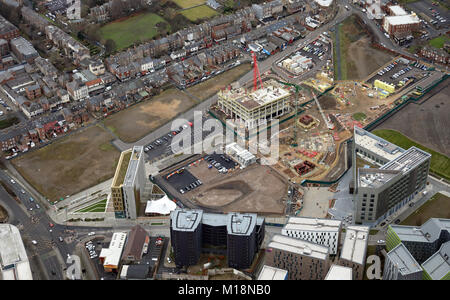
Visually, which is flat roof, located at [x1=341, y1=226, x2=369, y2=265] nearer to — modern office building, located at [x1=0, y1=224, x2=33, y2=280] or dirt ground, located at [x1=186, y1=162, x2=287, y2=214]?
dirt ground, located at [x1=186, y1=162, x2=287, y2=214]

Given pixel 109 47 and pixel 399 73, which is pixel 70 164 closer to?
pixel 109 47

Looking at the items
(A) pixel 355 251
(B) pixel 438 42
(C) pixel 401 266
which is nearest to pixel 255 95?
(A) pixel 355 251

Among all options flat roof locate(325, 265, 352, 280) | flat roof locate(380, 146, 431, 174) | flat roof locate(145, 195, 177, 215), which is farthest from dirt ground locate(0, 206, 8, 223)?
flat roof locate(380, 146, 431, 174)

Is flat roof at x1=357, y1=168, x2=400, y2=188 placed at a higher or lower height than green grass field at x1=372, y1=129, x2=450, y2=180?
higher

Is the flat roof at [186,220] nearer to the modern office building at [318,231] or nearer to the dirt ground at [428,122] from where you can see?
the modern office building at [318,231]

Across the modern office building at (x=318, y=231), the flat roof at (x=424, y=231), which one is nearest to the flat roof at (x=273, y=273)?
the modern office building at (x=318, y=231)

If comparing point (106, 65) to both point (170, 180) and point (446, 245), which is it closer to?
point (170, 180)

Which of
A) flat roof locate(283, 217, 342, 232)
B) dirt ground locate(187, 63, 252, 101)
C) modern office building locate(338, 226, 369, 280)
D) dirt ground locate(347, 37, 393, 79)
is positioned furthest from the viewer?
dirt ground locate(347, 37, 393, 79)
